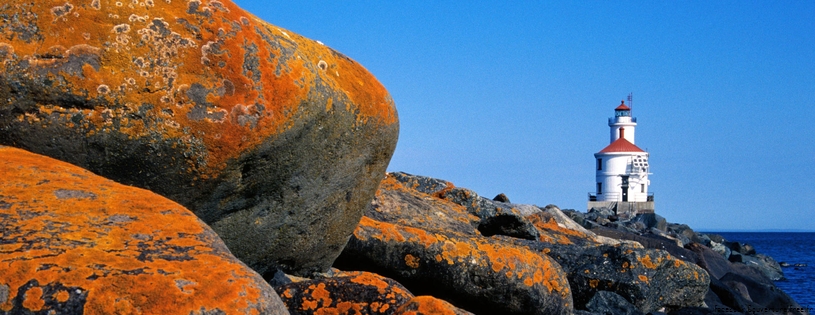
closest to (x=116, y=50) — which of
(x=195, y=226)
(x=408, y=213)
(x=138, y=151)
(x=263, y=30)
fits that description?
(x=138, y=151)

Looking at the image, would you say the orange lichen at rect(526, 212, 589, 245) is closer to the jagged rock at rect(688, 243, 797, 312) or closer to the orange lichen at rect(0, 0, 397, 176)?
the jagged rock at rect(688, 243, 797, 312)

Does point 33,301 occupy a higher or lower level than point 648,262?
lower

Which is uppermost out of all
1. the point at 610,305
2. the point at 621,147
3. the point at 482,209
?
the point at 621,147

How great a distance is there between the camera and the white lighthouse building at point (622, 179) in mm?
81750

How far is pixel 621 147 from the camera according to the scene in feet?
278

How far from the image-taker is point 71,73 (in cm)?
509

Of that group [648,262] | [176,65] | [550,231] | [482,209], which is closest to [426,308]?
[176,65]

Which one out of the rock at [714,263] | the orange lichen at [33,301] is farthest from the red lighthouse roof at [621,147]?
the orange lichen at [33,301]

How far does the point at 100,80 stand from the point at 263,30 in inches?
46.0

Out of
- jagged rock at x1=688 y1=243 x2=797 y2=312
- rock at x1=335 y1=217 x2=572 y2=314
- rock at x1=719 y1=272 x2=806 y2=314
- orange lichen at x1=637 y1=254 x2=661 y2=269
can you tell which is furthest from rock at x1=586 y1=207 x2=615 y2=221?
rock at x1=335 y1=217 x2=572 y2=314

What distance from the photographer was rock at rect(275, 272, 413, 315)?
18.6 feet

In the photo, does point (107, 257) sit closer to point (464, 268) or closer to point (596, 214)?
point (464, 268)

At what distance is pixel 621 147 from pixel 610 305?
255ft

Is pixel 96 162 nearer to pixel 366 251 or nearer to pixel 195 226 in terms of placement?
pixel 195 226
